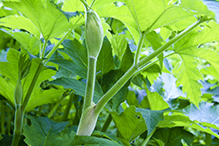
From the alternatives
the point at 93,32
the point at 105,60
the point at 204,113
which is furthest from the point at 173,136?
the point at 93,32

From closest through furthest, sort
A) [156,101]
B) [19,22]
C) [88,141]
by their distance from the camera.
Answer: [88,141] → [19,22] → [156,101]

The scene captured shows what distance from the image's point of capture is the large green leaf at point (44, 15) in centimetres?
40

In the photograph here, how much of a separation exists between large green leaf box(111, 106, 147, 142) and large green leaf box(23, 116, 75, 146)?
12 centimetres

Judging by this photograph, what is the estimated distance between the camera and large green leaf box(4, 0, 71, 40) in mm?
400

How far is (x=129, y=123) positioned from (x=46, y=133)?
191 mm

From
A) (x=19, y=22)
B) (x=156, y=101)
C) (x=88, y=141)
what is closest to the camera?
(x=88, y=141)

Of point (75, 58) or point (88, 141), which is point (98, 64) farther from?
point (88, 141)

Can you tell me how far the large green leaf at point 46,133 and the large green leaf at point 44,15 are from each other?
8.0 inches

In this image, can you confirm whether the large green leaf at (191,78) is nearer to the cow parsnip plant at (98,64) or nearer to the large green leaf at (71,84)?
the cow parsnip plant at (98,64)

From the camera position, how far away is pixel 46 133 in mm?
450

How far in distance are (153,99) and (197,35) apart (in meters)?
0.20

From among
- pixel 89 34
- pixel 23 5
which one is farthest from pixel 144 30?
pixel 23 5

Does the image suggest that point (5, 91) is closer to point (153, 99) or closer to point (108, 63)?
point (108, 63)

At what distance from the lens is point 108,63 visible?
53 cm
